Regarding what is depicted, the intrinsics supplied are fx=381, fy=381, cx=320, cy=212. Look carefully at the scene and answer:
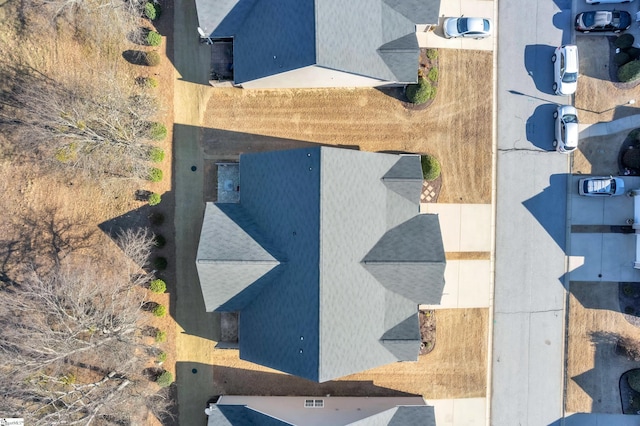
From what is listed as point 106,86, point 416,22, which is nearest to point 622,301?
point 416,22

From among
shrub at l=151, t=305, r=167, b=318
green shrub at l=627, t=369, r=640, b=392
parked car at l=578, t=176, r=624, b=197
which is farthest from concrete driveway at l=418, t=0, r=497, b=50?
shrub at l=151, t=305, r=167, b=318

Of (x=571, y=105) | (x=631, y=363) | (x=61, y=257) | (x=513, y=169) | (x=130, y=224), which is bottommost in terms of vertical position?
(x=631, y=363)

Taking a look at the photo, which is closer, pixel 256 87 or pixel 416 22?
pixel 416 22

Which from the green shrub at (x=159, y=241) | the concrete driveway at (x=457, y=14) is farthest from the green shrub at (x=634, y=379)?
the green shrub at (x=159, y=241)

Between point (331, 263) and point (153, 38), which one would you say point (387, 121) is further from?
point (153, 38)

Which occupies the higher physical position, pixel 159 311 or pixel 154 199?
pixel 154 199

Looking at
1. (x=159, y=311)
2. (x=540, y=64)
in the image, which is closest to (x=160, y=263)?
(x=159, y=311)

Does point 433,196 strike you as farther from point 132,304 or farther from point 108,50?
point 108,50
